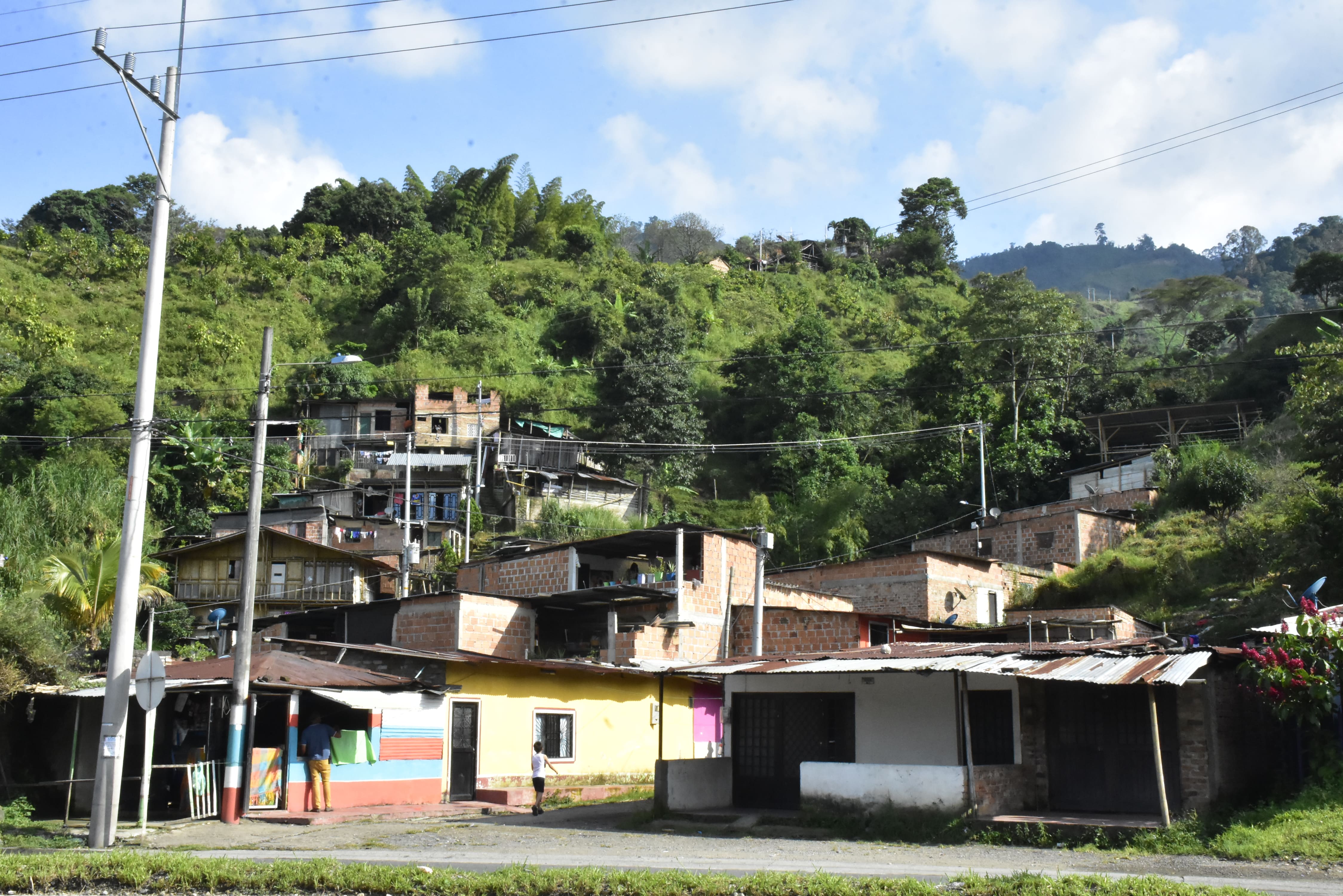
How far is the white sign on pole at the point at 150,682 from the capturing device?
13.6 m

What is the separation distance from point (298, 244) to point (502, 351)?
2097 cm

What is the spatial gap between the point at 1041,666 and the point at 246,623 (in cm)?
1102

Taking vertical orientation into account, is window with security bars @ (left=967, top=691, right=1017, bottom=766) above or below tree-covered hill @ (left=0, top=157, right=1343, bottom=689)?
below

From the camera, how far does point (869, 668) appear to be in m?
14.3

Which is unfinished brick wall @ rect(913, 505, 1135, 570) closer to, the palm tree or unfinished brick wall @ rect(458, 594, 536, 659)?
unfinished brick wall @ rect(458, 594, 536, 659)

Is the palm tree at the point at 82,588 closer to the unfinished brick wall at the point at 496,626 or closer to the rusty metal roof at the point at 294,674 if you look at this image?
the rusty metal roof at the point at 294,674

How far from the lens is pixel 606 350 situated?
58.5 m

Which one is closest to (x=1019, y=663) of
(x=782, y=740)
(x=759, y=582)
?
(x=782, y=740)

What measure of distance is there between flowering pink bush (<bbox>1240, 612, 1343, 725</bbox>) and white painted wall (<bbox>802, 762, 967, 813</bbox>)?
149 inches

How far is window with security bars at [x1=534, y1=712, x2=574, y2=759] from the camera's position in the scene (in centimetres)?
2141

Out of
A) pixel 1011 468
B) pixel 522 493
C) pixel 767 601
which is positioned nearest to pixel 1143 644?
pixel 767 601

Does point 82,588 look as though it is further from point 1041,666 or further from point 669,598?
point 1041,666

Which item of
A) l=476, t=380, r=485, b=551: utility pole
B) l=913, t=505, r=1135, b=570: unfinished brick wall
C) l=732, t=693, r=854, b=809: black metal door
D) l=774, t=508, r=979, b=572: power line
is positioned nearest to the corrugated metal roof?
l=732, t=693, r=854, b=809: black metal door

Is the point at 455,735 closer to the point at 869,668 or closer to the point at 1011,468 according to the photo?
the point at 869,668
